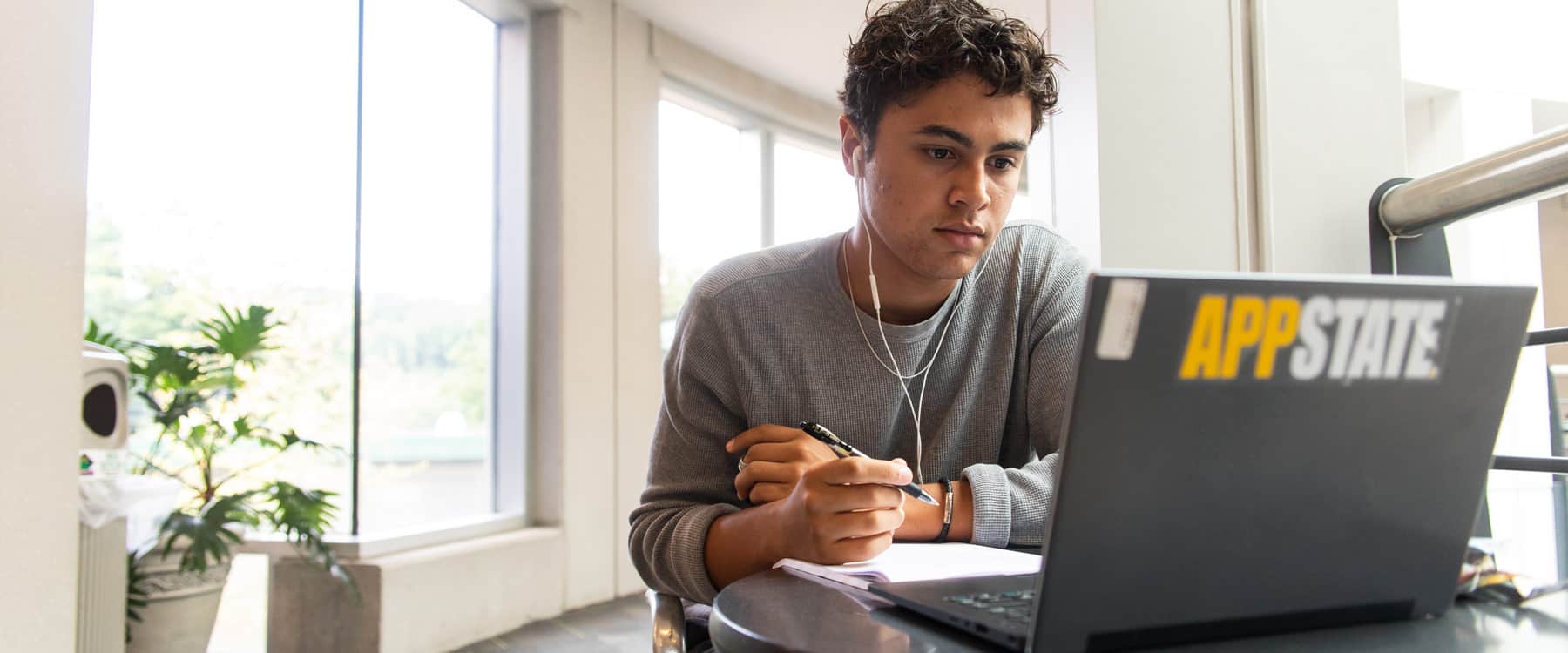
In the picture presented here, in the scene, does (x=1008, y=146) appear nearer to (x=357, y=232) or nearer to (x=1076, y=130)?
(x=1076, y=130)

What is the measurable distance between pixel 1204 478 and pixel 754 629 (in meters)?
0.27

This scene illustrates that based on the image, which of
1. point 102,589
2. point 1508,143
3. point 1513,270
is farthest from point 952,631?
point 102,589

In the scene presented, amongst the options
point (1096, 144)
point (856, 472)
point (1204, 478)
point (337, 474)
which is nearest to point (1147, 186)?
point (1096, 144)

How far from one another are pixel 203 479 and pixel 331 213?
114 cm

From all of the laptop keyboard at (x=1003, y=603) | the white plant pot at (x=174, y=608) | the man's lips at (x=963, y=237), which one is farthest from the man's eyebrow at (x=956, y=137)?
the white plant pot at (x=174, y=608)

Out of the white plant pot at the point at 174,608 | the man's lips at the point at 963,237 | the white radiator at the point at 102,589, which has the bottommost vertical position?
the white plant pot at the point at 174,608

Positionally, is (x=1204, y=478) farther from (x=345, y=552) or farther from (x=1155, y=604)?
(x=345, y=552)

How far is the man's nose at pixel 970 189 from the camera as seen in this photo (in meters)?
1.23

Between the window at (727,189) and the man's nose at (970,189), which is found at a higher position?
the window at (727,189)

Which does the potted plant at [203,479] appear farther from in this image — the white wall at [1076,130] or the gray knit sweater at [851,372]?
the white wall at [1076,130]

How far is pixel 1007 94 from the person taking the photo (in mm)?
1247

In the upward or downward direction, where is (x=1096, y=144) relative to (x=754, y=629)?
upward

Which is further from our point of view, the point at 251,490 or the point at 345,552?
the point at 345,552

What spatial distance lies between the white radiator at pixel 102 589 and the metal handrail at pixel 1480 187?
2797 mm
